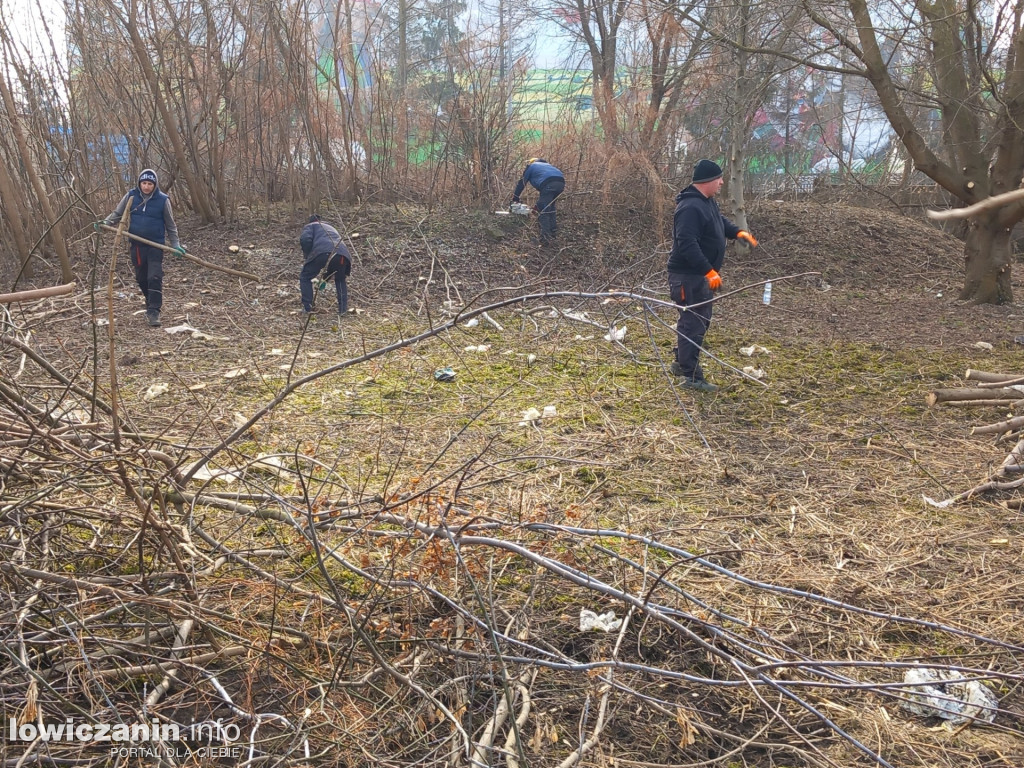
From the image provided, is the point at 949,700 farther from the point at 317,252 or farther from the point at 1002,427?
the point at 317,252

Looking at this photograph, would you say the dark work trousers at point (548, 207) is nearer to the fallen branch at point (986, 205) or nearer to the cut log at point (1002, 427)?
the cut log at point (1002, 427)

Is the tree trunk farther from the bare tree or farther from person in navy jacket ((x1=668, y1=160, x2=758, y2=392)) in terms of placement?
person in navy jacket ((x1=668, y1=160, x2=758, y2=392))

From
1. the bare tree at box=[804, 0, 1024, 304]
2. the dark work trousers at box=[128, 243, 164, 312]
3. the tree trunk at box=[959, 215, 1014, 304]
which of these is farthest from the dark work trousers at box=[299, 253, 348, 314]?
the tree trunk at box=[959, 215, 1014, 304]

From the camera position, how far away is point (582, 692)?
2.29 m

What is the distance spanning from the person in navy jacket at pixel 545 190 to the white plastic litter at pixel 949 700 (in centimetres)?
857

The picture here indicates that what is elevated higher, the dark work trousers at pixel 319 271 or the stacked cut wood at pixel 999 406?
the dark work trousers at pixel 319 271

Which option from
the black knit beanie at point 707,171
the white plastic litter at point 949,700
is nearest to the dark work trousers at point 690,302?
the black knit beanie at point 707,171

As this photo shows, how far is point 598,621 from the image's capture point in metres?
2.61

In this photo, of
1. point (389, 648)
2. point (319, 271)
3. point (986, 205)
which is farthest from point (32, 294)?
point (319, 271)

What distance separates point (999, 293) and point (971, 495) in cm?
578

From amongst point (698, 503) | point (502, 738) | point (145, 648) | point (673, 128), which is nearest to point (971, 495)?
point (698, 503)

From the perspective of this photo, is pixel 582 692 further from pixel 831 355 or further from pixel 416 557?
pixel 831 355

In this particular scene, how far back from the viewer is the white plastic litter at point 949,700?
7.28 ft

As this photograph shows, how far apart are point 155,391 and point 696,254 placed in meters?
3.97
